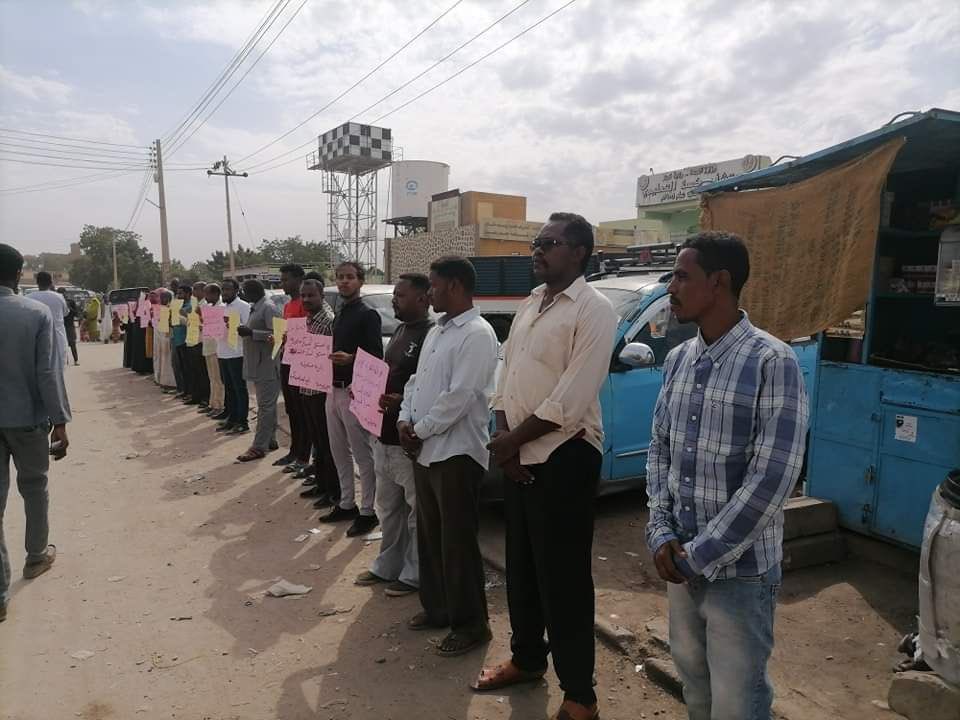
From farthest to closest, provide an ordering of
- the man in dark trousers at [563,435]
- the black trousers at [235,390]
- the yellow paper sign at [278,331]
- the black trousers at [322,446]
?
the black trousers at [235,390] < the yellow paper sign at [278,331] < the black trousers at [322,446] < the man in dark trousers at [563,435]

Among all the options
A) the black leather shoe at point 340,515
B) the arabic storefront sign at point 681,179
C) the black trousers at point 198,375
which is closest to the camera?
the black leather shoe at point 340,515

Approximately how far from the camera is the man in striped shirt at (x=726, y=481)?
1736 millimetres

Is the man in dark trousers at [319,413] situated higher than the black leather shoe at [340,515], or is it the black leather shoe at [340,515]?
the man in dark trousers at [319,413]

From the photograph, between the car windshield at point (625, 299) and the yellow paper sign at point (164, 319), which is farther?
the yellow paper sign at point (164, 319)

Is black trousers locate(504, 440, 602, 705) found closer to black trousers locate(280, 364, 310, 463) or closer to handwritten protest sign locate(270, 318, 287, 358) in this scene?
black trousers locate(280, 364, 310, 463)

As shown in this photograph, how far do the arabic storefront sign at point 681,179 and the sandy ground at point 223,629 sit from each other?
67.9 feet

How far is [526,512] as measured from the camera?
2656 mm

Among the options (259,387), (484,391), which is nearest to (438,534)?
(484,391)

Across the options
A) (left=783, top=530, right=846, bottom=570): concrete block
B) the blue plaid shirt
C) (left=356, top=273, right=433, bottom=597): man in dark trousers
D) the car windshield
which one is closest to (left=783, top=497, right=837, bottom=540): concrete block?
(left=783, top=530, right=846, bottom=570): concrete block

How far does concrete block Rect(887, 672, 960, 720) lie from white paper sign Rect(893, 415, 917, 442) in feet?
5.52

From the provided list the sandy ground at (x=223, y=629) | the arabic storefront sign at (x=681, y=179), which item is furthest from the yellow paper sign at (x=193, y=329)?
the arabic storefront sign at (x=681, y=179)

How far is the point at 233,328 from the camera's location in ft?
24.8

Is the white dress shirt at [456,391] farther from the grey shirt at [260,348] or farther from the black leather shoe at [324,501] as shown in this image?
the grey shirt at [260,348]

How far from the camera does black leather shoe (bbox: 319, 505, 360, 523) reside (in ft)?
17.0
